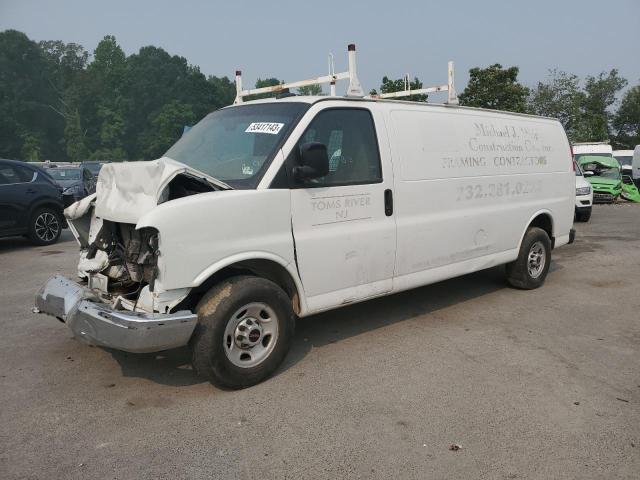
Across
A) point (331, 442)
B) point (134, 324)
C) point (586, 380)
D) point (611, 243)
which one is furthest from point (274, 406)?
point (611, 243)

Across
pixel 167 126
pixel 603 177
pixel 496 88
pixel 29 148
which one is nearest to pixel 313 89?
pixel 603 177

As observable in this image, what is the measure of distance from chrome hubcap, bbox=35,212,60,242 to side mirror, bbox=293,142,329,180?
27.7 ft

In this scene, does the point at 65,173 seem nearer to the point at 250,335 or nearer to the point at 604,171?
the point at 250,335

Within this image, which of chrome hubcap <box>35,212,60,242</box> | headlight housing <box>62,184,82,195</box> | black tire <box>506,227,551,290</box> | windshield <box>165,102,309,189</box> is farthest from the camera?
headlight housing <box>62,184,82,195</box>

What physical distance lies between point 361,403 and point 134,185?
7.44ft

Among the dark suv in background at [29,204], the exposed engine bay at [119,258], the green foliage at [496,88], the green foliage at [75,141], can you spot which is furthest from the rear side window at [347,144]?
the green foliage at [75,141]

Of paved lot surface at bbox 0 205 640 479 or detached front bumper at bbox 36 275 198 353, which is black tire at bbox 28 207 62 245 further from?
detached front bumper at bbox 36 275 198 353

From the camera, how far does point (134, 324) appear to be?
3.40 metres

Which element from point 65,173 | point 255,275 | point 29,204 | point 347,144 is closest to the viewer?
point 255,275

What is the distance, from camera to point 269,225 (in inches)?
155

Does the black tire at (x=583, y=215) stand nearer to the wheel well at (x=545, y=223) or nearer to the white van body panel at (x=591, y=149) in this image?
the wheel well at (x=545, y=223)

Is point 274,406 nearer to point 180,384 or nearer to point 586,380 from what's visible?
point 180,384

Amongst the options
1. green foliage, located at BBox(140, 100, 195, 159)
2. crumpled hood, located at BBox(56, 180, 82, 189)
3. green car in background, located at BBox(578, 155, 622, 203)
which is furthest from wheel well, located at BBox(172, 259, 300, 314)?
green foliage, located at BBox(140, 100, 195, 159)

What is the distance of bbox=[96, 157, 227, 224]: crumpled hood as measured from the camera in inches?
146
